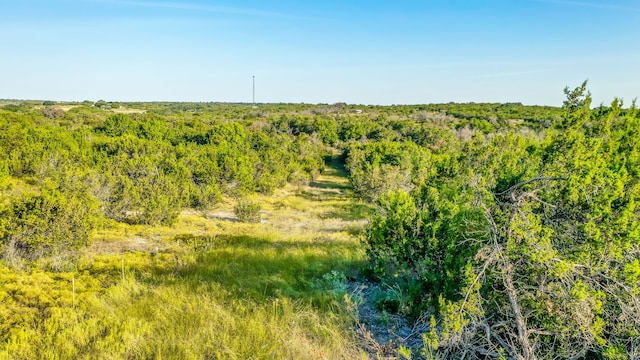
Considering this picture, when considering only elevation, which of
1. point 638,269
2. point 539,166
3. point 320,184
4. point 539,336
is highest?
point 539,166

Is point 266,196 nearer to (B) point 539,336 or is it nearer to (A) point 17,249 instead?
(A) point 17,249

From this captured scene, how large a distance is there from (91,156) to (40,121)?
21.2m

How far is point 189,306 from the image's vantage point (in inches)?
177

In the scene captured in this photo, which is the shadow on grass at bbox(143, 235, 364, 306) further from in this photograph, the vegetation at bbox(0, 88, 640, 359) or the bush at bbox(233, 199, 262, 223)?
the bush at bbox(233, 199, 262, 223)

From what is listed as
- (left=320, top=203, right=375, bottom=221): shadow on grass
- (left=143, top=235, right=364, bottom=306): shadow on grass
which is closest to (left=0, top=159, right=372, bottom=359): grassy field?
(left=143, top=235, right=364, bottom=306): shadow on grass

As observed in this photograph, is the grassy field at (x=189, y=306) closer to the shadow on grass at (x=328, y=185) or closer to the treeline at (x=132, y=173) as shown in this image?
the treeline at (x=132, y=173)

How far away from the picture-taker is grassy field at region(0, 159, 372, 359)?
360 centimetres

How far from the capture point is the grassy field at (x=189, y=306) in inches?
142

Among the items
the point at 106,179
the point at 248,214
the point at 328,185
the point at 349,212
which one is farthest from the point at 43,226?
the point at 328,185

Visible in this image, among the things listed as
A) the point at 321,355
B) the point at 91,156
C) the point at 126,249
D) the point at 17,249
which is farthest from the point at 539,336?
the point at 91,156

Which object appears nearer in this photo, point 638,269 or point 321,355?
point 638,269

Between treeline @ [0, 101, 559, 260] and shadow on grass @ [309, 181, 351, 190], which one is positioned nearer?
treeline @ [0, 101, 559, 260]

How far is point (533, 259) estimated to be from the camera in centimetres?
275

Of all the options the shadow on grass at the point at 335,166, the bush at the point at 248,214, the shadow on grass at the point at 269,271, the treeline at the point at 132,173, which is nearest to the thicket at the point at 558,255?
the shadow on grass at the point at 269,271
